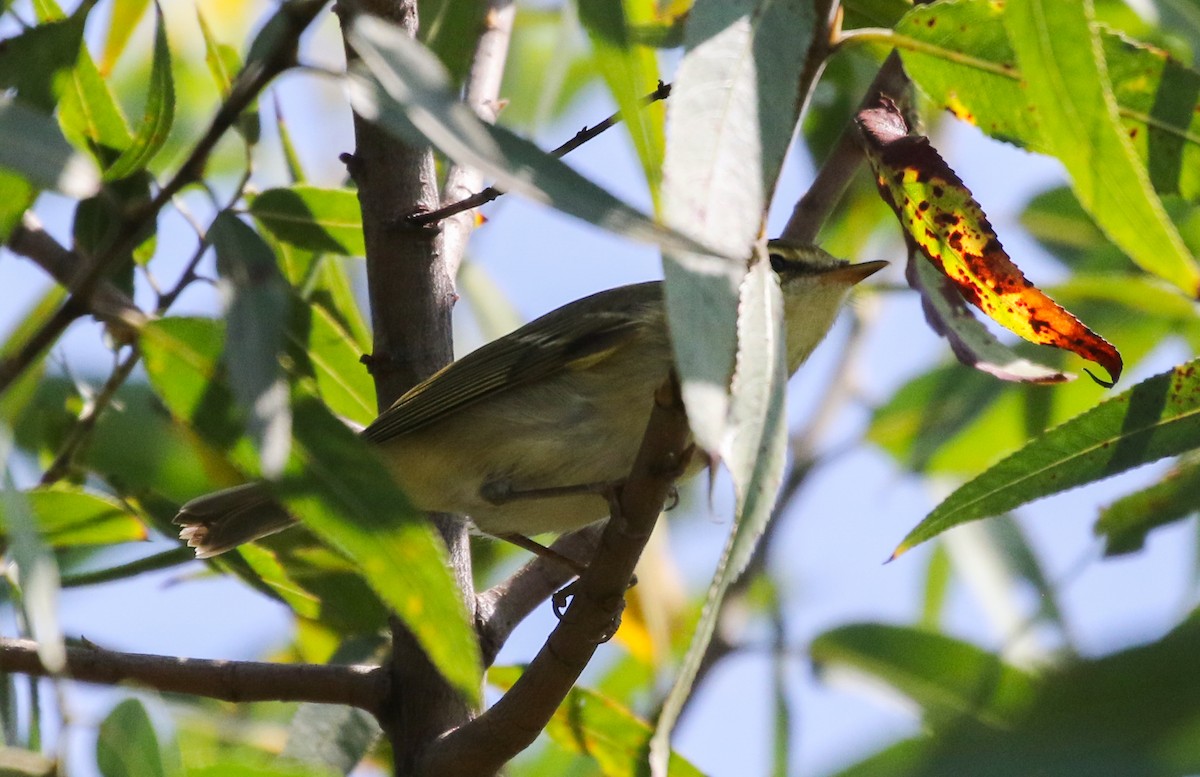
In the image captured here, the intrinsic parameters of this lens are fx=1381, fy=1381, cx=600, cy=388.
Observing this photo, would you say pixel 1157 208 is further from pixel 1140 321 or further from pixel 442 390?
pixel 1140 321

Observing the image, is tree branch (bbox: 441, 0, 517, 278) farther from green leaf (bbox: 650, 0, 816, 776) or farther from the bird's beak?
green leaf (bbox: 650, 0, 816, 776)

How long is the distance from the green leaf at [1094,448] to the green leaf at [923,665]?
22 centimetres

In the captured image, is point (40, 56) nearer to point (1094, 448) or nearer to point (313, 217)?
point (313, 217)

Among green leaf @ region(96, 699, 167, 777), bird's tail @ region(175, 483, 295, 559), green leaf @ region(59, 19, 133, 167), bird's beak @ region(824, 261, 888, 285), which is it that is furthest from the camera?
bird's beak @ region(824, 261, 888, 285)

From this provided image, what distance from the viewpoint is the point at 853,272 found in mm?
3139

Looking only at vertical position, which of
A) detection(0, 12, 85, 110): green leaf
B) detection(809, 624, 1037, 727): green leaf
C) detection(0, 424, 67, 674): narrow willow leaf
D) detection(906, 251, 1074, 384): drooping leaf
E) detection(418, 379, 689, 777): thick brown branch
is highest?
detection(0, 12, 85, 110): green leaf

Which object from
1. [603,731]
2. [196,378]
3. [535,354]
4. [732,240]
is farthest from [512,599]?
[732,240]

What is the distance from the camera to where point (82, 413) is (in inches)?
104

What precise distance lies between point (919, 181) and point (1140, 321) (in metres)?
1.93

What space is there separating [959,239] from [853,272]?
1297mm

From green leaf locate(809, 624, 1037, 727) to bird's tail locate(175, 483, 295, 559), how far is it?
1.13 m

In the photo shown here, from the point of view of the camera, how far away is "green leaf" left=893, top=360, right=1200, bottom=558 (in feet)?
6.50

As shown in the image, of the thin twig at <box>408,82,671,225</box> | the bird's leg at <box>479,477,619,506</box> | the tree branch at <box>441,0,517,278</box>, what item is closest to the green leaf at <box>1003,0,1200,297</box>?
the thin twig at <box>408,82,671,225</box>

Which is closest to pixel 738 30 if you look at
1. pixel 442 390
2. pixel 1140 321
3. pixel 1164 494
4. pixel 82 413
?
pixel 1164 494
